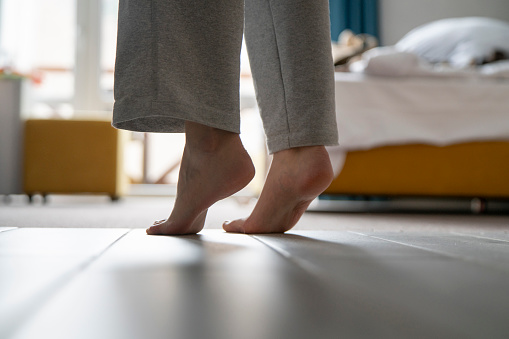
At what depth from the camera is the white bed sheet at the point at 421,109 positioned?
192cm

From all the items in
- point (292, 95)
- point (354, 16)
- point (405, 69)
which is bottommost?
point (292, 95)

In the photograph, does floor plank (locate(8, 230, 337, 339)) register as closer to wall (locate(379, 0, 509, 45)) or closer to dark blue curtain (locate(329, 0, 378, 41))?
dark blue curtain (locate(329, 0, 378, 41))

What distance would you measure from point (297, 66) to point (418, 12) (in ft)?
12.8

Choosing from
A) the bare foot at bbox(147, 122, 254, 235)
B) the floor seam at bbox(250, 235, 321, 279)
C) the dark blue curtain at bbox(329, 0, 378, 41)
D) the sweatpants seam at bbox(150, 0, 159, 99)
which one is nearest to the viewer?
the floor seam at bbox(250, 235, 321, 279)

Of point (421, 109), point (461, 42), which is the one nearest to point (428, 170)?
point (421, 109)

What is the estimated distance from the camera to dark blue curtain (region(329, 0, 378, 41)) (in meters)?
4.03

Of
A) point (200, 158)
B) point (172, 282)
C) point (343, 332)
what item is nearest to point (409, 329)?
point (343, 332)

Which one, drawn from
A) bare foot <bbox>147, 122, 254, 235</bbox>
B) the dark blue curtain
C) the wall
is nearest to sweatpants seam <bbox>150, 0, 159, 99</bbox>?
bare foot <bbox>147, 122, 254, 235</bbox>

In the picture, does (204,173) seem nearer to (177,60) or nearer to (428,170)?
(177,60)

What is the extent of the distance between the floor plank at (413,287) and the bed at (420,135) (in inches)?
53.6

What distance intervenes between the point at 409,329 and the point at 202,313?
12cm

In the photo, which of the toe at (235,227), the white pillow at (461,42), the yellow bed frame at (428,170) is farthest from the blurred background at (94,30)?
the toe at (235,227)

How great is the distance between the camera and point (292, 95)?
2.39ft

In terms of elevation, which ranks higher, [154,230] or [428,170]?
[428,170]
